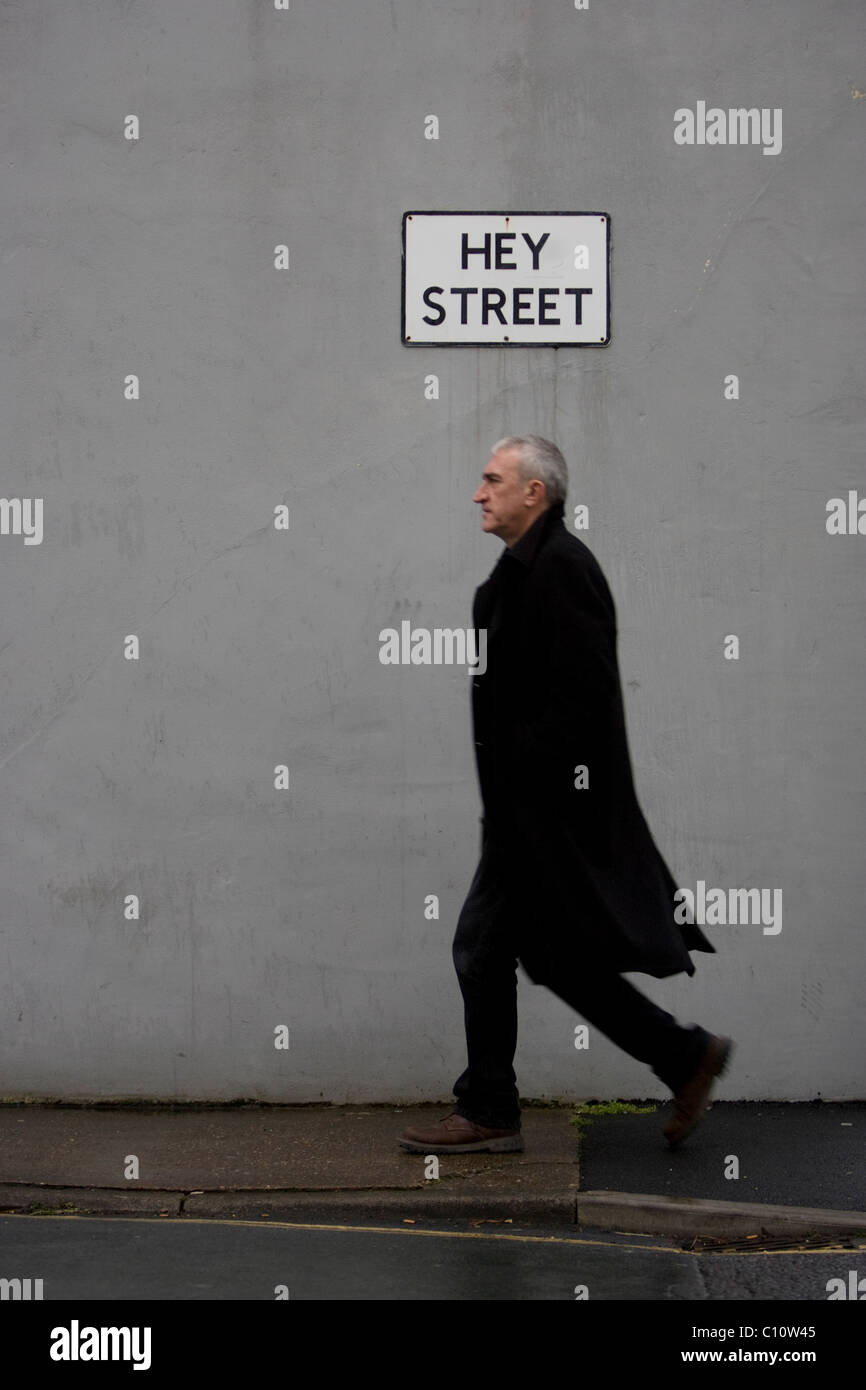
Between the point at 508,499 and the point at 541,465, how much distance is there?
149 mm

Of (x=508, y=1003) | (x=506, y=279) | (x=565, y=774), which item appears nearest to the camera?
(x=565, y=774)

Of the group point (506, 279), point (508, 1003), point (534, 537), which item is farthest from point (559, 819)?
point (506, 279)

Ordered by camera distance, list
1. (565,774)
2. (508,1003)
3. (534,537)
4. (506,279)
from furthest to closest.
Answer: (506,279), (508,1003), (534,537), (565,774)

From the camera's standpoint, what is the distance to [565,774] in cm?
523

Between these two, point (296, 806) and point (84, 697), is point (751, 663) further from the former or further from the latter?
point (84, 697)

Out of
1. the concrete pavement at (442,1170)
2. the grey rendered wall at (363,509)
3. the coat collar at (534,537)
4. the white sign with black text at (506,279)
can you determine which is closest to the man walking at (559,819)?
the coat collar at (534,537)

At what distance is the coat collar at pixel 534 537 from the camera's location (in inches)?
210

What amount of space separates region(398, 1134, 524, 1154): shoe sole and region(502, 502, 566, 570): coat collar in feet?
5.96

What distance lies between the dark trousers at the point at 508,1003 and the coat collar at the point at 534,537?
900mm

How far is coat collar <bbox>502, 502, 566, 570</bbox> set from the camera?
17.5ft

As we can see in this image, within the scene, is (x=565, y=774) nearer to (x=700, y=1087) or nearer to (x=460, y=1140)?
(x=700, y=1087)

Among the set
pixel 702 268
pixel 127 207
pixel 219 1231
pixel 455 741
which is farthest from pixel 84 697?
pixel 702 268

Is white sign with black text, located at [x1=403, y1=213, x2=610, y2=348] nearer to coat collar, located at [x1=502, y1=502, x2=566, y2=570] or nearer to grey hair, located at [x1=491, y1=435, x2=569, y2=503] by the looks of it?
grey hair, located at [x1=491, y1=435, x2=569, y2=503]

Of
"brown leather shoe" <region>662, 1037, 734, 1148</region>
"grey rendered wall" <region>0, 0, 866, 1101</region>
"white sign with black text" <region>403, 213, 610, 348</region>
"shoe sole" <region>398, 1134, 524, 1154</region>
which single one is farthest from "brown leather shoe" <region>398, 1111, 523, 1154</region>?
"white sign with black text" <region>403, 213, 610, 348</region>
